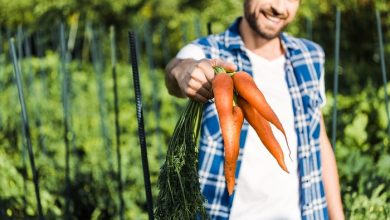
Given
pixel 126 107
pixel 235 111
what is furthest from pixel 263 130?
pixel 126 107

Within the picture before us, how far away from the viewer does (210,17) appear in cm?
Result: 611

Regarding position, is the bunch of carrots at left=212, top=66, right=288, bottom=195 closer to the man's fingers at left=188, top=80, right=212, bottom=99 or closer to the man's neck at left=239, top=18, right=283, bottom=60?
the man's fingers at left=188, top=80, right=212, bottom=99

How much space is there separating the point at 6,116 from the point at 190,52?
3.02 meters

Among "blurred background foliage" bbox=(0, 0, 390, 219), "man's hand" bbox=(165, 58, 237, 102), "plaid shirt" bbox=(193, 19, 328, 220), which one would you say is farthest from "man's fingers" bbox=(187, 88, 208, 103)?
"blurred background foliage" bbox=(0, 0, 390, 219)

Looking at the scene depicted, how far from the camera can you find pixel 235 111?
144 cm

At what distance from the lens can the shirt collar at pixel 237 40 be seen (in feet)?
6.43

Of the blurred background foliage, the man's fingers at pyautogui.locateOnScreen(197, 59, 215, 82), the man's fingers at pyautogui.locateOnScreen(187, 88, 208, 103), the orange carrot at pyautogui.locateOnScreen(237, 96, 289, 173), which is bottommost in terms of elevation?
the blurred background foliage

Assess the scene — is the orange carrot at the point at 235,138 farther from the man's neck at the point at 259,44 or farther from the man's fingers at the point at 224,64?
the man's neck at the point at 259,44

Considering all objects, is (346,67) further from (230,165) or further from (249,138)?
(230,165)

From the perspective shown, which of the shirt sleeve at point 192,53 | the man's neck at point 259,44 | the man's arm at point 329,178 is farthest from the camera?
the man's arm at point 329,178

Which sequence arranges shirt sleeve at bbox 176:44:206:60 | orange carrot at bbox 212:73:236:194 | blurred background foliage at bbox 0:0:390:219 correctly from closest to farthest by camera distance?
orange carrot at bbox 212:73:236:194 < shirt sleeve at bbox 176:44:206:60 < blurred background foliage at bbox 0:0:390:219

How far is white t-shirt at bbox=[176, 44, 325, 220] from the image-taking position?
73.9 inches

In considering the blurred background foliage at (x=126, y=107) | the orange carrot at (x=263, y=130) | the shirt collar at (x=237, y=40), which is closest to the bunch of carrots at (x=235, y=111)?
the orange carrot at (x=263, y=130)

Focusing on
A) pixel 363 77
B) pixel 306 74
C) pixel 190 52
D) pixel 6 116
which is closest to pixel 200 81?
pixel 190 52
